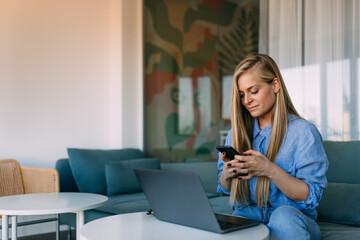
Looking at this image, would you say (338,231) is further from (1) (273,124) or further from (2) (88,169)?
(2) (88,169)

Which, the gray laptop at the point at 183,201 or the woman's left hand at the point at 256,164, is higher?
the woman's left hand at the point at 256,164

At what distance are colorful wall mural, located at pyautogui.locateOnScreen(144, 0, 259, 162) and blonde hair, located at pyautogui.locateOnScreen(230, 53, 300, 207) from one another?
2.66m

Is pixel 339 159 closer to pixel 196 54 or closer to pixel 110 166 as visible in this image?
pixel 110 166

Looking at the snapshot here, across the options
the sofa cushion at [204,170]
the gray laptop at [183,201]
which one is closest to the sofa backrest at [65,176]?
the sofa cushion at [204,170]

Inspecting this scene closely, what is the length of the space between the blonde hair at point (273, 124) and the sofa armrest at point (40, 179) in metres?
1.66

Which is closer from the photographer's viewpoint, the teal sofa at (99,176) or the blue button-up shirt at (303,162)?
the blue button-up shirt at (303,162)

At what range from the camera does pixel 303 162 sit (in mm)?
1439

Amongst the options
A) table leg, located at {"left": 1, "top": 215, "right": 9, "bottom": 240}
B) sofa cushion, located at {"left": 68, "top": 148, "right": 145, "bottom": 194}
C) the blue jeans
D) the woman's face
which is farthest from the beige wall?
the blue jeans

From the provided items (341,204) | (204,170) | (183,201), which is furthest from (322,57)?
(183,201)

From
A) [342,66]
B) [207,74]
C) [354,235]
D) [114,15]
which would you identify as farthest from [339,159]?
[114,15]

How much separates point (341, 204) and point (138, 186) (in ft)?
5.77

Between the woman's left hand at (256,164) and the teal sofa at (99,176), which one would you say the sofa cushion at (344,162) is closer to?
the teal sofa at (99,176)

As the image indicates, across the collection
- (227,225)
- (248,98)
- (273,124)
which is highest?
(248,98)

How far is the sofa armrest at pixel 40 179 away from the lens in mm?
2848
